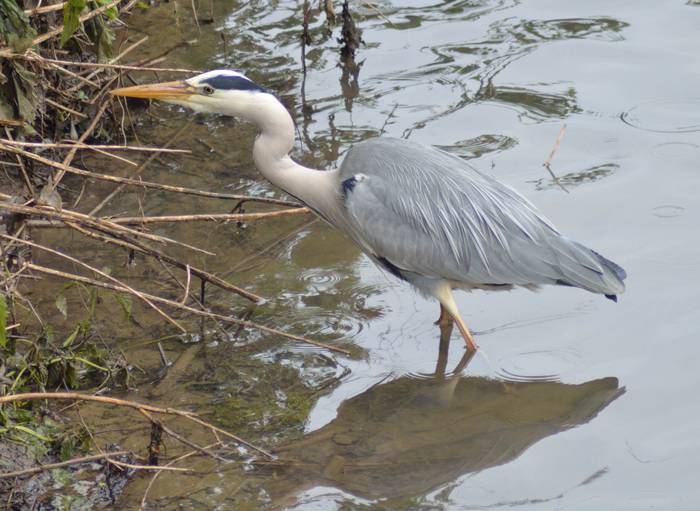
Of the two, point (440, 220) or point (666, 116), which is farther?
point (666, 116)

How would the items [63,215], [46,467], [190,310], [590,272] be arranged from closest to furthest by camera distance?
[46,467]
[63,215]
[190,310]
[590,272]

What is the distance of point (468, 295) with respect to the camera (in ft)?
19.1

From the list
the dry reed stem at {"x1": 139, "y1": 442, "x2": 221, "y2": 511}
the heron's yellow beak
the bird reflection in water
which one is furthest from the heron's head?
the dry reed stem at {"x1": 139, "y1": 442, "x2": 221, "y2": 511}

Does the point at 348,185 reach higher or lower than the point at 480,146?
higher

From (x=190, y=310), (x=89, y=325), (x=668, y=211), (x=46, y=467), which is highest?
(x=190, y=310)

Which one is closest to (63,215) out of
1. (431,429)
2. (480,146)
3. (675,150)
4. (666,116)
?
(431,429)

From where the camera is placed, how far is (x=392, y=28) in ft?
27.3

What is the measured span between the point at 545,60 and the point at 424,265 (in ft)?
9.89

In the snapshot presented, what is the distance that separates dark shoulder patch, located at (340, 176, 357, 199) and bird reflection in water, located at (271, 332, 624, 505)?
92 cm

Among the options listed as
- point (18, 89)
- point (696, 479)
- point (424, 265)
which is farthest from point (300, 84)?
point (696, 479)

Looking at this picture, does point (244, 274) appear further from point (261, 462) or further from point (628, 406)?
point (628, 406)

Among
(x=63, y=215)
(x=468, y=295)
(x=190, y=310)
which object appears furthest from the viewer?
(x=468, y=295)

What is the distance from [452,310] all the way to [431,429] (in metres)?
0.66

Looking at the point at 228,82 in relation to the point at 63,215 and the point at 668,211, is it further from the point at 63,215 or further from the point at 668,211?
the point at 668,211
